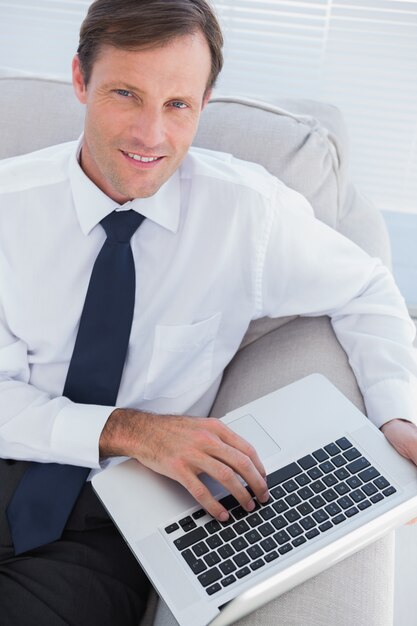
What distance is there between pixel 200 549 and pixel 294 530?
131 millimetres

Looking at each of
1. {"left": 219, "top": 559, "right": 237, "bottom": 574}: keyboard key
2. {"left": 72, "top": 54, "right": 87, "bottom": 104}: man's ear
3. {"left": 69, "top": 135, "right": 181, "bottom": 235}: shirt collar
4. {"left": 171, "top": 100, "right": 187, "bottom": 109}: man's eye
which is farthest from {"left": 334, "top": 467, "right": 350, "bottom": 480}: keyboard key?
{"left": 72, "top": 54, "right": 87, "bottom": 104}: man's ear

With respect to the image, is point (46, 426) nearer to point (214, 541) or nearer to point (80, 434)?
point (80, 434)

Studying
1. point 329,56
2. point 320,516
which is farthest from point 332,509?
point 329,56

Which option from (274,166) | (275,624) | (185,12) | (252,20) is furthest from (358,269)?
(252,20)

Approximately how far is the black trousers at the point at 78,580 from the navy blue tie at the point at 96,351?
45 mm

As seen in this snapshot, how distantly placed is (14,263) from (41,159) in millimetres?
191

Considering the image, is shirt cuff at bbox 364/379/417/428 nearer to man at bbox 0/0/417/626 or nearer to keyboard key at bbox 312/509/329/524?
man at bbox 0/0/417/626

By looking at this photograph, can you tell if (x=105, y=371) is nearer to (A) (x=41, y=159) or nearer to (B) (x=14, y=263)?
(B) (x=14, y=263)

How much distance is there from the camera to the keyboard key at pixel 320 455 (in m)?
1.13

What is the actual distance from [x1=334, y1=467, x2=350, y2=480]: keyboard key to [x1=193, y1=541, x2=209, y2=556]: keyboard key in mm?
223

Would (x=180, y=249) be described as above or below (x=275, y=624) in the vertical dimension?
above

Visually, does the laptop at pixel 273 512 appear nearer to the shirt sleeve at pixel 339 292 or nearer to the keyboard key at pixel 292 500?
the keyboard key at pixel 292 500

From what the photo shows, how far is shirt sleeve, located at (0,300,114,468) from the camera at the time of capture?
4.03 feet

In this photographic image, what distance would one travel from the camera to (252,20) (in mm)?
1918
